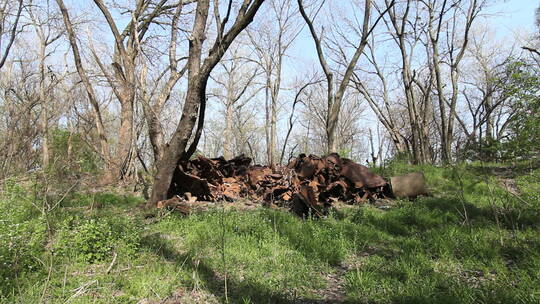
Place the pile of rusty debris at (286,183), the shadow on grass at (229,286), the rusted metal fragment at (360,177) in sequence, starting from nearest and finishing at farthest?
the shadow on grass at (229,286), the pile of rusty debris at (286,183), the rusted metal fragment at (360,177)

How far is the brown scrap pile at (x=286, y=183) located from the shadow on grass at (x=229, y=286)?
7.19 feet

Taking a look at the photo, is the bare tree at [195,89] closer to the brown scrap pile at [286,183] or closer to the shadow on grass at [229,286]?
the brown scrap pile at [286,183]

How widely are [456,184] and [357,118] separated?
29175mm

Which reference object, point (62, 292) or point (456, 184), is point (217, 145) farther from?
point (62, 292)

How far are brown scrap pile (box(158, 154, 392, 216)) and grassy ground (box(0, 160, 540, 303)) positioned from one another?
105 cm

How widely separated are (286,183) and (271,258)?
8.88 ft

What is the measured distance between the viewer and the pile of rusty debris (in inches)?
222

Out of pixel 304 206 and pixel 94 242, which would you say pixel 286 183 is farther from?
pixel 94 242

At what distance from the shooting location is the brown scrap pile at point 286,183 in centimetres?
564

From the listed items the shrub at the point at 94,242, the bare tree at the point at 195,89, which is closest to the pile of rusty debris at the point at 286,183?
the bare tree at the point at 195,89

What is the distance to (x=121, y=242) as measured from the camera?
330cm

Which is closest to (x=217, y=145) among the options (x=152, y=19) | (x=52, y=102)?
(x=52, y=102)

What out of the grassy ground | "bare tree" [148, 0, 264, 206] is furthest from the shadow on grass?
"bare tree" [148, 0, 264, 206]

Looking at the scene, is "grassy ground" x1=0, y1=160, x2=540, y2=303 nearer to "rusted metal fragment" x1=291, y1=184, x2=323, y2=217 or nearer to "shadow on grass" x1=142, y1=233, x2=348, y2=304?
"shadow on grass" x1=142, y1=233, x2=348, y2=304
